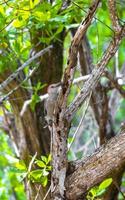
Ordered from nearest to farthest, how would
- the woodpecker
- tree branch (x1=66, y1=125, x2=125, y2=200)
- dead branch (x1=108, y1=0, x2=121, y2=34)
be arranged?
dead branch (x1=108, y1=0, x2=121, y2=34), tree branch (x1=66, y1=125, x2=125, y2=200), the woodpecker

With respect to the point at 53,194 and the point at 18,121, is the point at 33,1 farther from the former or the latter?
the point at 18,121

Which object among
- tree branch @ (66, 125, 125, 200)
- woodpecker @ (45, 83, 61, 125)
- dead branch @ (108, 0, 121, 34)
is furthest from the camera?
woodpecker @ (45, 83, 61, 125)

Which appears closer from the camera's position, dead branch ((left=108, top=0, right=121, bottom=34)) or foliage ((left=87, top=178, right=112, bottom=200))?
dead branch ((left=108, top=0, right=121, bottom=34))

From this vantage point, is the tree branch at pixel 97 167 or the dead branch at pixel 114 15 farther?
the tree branch at pixel 97 167

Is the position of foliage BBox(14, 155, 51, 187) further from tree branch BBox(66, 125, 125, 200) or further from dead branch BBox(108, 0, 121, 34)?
dead branch BBox(108, 0, 121, 34)

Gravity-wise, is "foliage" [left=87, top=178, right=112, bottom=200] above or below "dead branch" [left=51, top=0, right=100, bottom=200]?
below

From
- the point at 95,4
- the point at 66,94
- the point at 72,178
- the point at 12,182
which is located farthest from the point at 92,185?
the point at 12,182

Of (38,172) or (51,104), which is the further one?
(51,104)

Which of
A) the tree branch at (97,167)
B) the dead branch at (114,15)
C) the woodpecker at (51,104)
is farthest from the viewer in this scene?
the woodpecker at (51,104)

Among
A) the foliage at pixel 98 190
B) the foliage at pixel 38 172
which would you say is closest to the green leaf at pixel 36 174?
the foliage at pixel 38 172

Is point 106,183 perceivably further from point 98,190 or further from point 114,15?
point 114,15

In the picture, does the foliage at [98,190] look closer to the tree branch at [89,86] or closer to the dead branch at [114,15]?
the tree branch at [89,86]

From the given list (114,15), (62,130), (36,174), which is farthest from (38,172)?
(114,15)

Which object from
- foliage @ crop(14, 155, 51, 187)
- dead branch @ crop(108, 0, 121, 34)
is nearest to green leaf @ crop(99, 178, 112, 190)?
foliage @ crop(14, 155, 51, 187)
